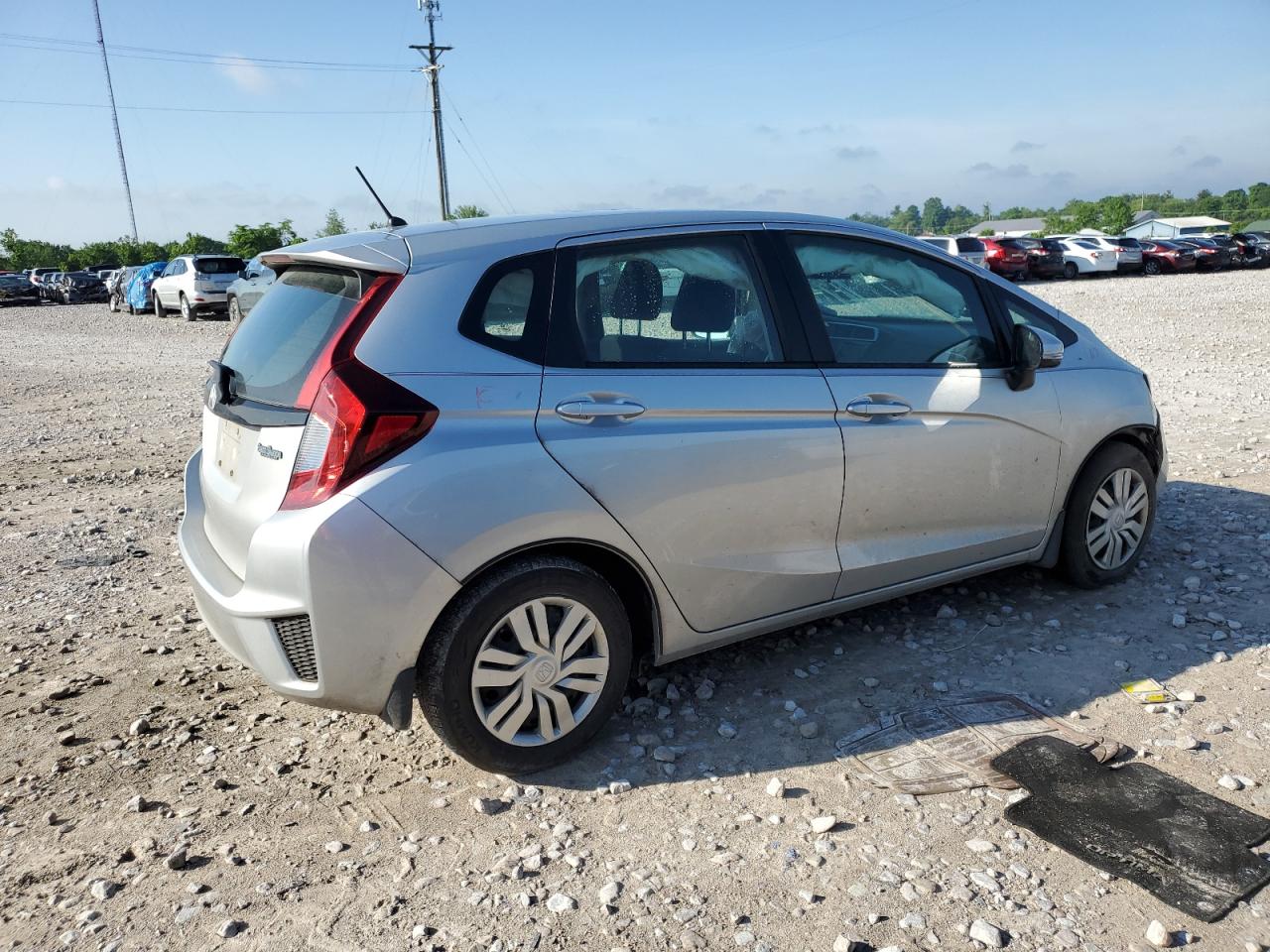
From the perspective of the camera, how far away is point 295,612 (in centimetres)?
299

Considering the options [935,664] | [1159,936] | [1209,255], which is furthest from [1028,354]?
[1209,255]

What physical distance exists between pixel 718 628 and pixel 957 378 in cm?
148

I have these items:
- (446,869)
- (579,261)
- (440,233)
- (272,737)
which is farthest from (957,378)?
(272,737)

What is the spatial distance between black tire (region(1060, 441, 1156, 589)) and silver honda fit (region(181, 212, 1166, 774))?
461 mm

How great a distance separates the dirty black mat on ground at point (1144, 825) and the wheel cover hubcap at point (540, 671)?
140 cm

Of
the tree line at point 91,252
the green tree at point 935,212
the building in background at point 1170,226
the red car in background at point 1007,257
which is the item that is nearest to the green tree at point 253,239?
the tree line at point 91,252

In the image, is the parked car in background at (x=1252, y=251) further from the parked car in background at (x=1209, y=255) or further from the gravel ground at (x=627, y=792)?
the gravel ground at (x=627, y=792)

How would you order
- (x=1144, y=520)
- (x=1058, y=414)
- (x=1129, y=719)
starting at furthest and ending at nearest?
(x=1144, y=520) < (x=1058, y=414) < (x=1129, y=719)

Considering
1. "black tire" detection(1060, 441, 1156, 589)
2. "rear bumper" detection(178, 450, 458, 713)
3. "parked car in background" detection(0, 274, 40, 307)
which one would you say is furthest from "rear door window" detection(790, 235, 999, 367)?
"parked car in background" detection(0, 274, 40, 307)

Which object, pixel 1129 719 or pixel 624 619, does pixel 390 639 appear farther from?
pixel 1129 719

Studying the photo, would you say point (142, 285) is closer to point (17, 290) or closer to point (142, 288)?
point (142, 288)

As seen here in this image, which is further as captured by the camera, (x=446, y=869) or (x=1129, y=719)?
(x=1129, y=719)

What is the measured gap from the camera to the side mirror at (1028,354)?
429cm

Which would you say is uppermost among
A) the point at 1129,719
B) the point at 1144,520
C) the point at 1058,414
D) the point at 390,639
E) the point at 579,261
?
the point at 579,261
